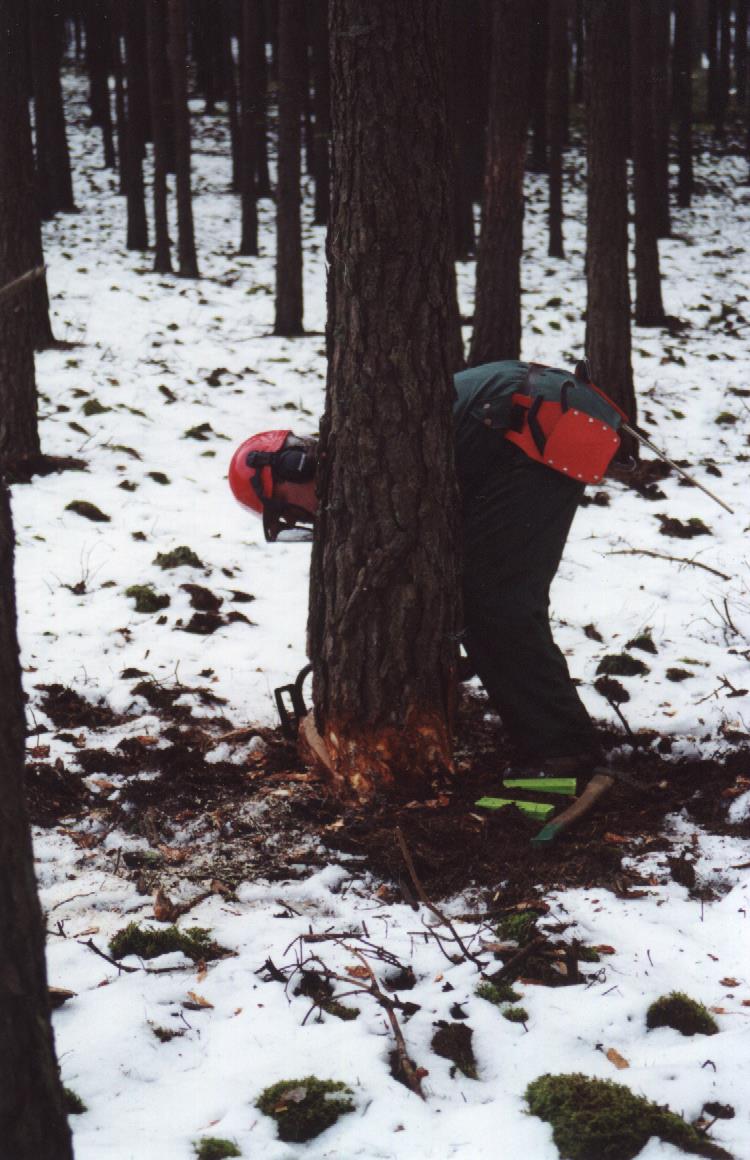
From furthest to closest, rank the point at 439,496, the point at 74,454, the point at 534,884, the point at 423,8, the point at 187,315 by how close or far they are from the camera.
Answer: the point at 187,315 → the point at 74,454 → the point at 439,496 → the point at 423,8 → the point at 534,884

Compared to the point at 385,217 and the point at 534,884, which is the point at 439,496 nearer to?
the point at 385,217

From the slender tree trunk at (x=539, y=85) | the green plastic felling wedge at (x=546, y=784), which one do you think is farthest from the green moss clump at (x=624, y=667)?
the slender tree trunk at (x=539, y=85)

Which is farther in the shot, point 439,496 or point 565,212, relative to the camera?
point 565,212

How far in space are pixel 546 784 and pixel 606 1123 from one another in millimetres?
1576

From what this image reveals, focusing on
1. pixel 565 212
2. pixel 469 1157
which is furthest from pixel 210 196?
pixel 469 1157

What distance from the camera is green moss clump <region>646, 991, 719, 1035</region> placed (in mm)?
2408

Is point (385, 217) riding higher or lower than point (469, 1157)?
higher

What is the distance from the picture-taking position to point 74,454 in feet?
25.1

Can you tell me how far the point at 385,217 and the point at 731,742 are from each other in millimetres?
2277

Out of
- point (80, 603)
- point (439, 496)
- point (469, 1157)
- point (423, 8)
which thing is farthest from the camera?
point (80, 603)

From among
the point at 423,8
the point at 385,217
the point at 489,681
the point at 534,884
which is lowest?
the point at 534,884

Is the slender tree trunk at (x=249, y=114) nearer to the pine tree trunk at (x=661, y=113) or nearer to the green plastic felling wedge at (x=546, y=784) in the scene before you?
the pine tree trunk at (x=661, y=113)

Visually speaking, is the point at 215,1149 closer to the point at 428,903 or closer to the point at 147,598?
the point at 428,903

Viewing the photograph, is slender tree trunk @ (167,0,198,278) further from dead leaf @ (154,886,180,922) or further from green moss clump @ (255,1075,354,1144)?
green moss clump @ (255,1075,354,1144)
